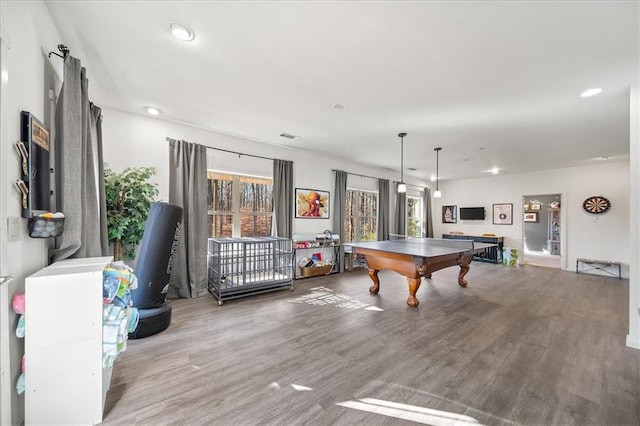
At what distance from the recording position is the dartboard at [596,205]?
242 inches

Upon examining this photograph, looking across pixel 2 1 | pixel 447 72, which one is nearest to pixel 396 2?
pixel 447 72

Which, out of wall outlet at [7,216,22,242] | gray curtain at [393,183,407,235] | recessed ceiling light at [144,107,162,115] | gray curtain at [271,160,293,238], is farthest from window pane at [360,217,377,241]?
wall outlet at [7,216,22,242]

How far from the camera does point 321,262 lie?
18.9ft

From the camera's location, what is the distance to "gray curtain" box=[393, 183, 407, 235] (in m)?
7.70

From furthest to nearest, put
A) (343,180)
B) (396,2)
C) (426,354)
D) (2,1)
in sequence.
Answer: (343,180)
(426,354)
(396,2)
(2,1)

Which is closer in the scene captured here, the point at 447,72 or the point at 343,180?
the point at 447,72

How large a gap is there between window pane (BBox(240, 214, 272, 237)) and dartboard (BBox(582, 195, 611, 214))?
8.10 metres

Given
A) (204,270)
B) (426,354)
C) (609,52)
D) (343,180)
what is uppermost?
(609,52)

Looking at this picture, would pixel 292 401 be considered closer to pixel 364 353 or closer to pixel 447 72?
pixel 364 353

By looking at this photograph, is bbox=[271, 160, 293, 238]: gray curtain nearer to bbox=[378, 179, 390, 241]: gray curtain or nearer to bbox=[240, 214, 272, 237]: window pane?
bbox=[240, 214, 272, 237]: window pane

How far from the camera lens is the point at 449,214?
30.4 feet

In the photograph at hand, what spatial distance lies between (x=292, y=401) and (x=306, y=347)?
74 centimetres

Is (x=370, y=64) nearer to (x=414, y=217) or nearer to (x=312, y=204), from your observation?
(x=312, y=204)

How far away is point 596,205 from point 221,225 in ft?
29.7
